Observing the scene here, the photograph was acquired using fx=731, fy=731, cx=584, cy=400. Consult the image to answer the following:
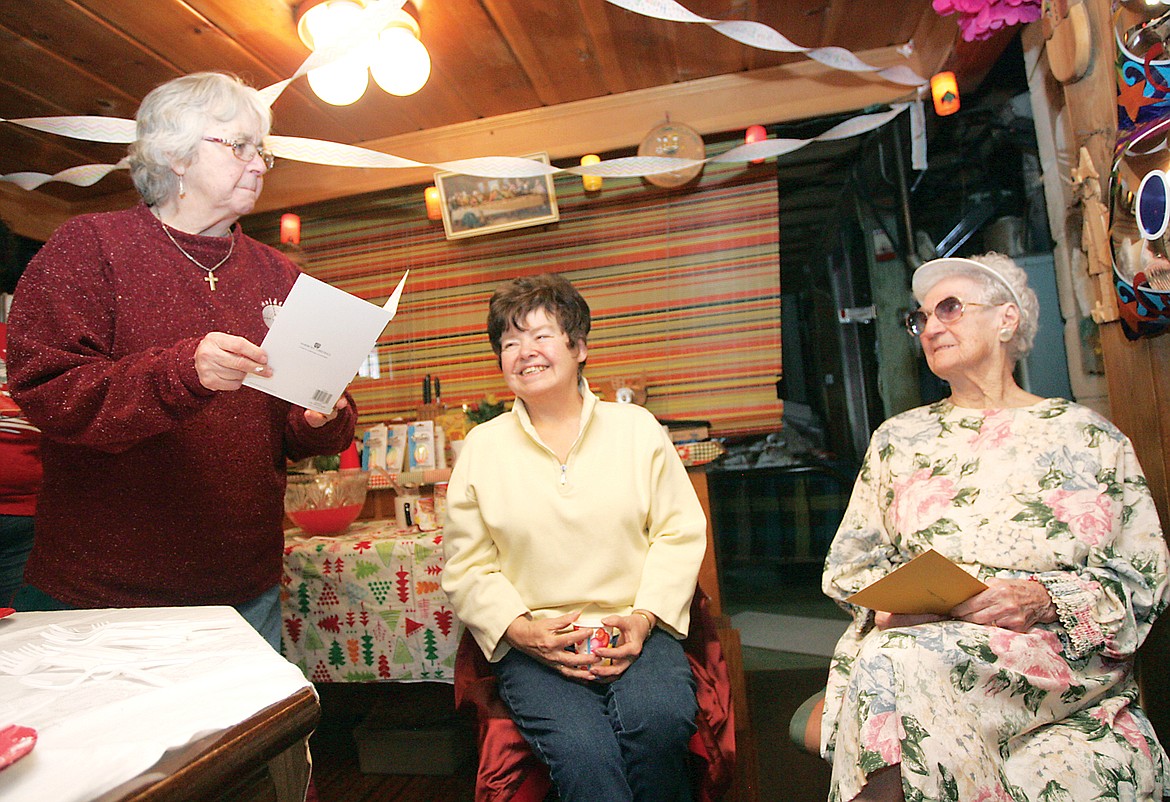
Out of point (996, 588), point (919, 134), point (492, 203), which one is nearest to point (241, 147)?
point (996, 588)

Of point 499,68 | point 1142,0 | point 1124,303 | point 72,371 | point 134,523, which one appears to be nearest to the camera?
point 72,371

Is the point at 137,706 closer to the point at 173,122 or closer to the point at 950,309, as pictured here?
the point at 173,122

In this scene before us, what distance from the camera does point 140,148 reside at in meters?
1.46

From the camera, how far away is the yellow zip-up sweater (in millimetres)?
1604

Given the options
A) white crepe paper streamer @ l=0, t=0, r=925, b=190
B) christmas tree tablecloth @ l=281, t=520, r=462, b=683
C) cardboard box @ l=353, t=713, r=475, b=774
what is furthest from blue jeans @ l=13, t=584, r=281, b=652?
white crepe paper streamer @ l=0, t=0, r=925, b=190

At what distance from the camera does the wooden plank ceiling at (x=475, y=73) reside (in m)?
2.47

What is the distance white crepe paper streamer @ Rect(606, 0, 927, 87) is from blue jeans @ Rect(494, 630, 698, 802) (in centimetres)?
171

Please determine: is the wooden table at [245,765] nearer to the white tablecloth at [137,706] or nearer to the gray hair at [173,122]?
the white tablecloth at [137,706]

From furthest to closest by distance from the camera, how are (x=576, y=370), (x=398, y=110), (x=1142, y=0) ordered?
(x=398, y=110) < (x=576, y=370) < (x=1142, y=0)

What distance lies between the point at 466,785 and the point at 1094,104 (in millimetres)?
2615

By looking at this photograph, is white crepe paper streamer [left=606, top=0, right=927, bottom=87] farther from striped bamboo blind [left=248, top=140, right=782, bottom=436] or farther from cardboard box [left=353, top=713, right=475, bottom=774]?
cardboard box [left=353, top=713, right=475, bottom=774]

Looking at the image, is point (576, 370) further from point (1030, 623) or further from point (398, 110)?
point (398, 110)

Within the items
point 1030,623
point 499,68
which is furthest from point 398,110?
point 1030,623

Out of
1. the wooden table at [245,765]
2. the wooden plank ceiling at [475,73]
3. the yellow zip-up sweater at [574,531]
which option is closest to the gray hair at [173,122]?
the yellow zip-up sweater at [574,531]
